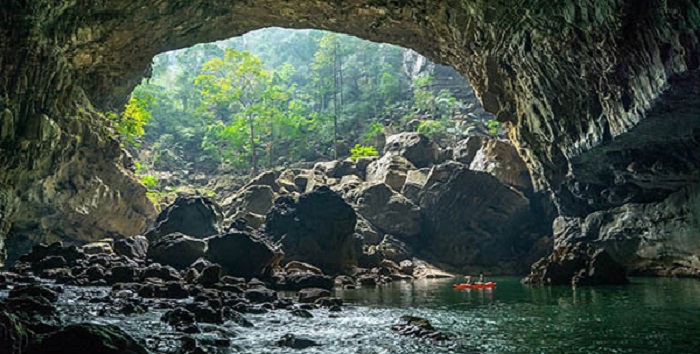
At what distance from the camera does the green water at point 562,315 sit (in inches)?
348

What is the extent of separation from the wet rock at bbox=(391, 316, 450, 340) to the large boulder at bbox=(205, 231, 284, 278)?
12.1 meters

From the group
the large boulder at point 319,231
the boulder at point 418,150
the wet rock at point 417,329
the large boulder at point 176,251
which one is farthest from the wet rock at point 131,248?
the boulder at point 418,150

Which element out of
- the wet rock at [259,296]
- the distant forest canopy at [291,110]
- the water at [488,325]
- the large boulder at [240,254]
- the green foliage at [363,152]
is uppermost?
the distant forest canopy at [291,110]

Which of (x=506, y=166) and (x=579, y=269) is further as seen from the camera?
(x=506, y=166)

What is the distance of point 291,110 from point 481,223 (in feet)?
104

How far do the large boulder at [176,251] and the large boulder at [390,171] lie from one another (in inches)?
696

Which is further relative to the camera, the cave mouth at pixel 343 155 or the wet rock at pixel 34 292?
the cave mouth at pixel 343 155

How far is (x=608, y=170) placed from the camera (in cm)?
2312

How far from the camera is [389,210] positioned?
35.3m

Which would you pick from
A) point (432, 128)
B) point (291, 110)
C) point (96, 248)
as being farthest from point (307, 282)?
point (291, 110)

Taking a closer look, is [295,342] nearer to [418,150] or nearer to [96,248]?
[96,248]

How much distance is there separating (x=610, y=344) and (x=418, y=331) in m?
3.38

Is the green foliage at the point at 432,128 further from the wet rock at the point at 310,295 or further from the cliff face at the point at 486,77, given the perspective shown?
the wet rock at the point at 310,295

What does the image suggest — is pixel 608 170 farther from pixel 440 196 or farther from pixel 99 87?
pixel 99 87
